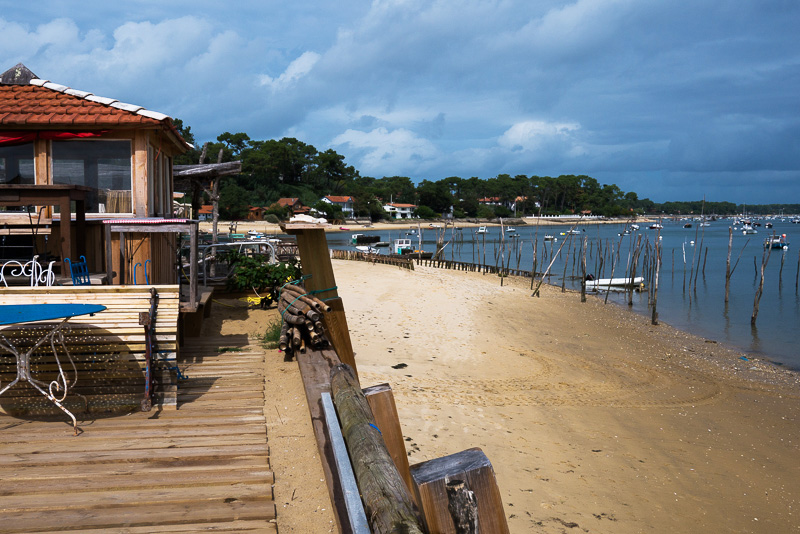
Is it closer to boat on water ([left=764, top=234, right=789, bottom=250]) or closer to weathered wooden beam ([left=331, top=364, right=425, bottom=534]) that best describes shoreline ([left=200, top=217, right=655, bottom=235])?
boat on water ([left=764, top=234, right=789, bottom=250])

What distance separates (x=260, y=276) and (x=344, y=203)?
338 ft

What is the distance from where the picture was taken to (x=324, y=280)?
7.12 meters

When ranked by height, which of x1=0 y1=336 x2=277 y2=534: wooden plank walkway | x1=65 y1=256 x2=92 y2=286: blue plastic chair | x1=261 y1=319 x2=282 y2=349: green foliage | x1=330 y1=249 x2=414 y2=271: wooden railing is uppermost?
x1=65 y1=256 x2=92 y2=286: blue plastic chair

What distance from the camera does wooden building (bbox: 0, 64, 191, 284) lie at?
28.3 feet

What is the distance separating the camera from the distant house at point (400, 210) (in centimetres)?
12606

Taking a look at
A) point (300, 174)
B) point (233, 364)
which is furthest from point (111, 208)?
point (300, 174)

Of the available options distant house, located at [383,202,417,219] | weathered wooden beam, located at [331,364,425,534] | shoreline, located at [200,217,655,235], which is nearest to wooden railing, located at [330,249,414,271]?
shoreline, located at [200,217,655,235]

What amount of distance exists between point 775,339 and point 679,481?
15.2 meters

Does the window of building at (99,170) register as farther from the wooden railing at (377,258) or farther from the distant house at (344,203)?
the distant house at (344,203)

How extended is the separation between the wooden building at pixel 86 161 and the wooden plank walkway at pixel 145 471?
364 centimetres

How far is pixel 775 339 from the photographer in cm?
2009

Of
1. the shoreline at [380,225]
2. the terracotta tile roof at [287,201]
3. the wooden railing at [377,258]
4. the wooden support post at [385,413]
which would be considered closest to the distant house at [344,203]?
the shoreline at [380,225]

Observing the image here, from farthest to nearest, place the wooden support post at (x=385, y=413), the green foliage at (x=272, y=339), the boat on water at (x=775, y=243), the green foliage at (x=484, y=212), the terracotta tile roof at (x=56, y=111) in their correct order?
the green foliage at (x=484, y=212) < the boat on water at (x=775, y=243) < the terracotta tile roof at (x=56, y=111) < the green foliage at (x=272, y=339) < the wooden support post at (x=385, y=413)

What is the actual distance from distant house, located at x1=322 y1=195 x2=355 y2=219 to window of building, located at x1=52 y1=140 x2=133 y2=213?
9771 centimetres
